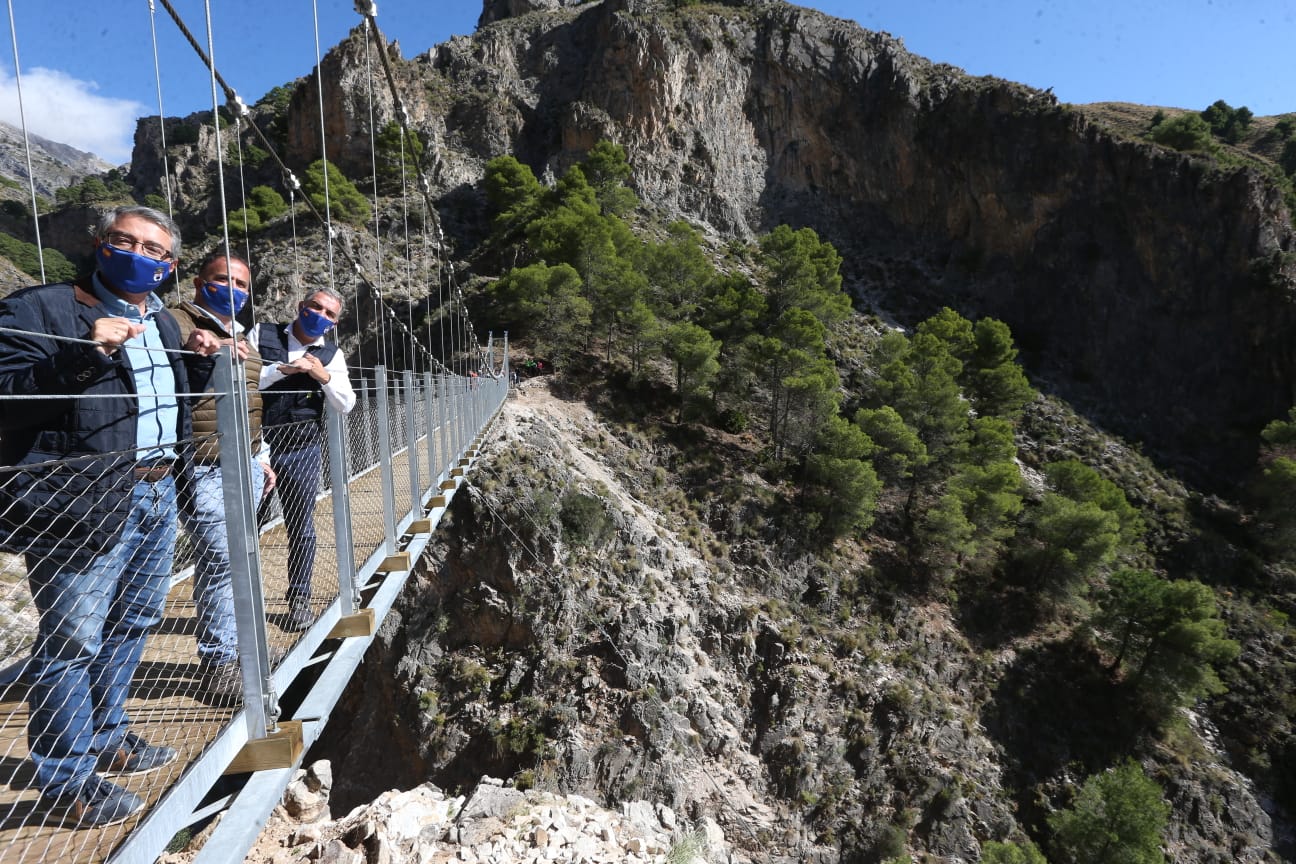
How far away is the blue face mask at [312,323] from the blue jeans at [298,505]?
0.51 meters

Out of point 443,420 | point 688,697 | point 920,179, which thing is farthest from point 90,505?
point 920,179

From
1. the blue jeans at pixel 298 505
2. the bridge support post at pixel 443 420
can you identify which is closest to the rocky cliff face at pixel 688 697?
the bridge support post at pixel 443 420

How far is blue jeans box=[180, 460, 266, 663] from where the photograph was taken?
1.73 metres

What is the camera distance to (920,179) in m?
36.7

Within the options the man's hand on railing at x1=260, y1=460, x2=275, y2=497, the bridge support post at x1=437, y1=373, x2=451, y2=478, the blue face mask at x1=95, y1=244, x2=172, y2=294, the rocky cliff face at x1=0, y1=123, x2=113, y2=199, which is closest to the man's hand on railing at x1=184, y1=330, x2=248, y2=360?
the blue face mask at x1=95, y1=244, x2=172, y2=294

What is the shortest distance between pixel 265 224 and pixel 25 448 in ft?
103

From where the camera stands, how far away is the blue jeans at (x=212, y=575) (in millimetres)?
1733

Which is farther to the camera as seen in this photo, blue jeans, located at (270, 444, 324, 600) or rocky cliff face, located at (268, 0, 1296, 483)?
rocky cliff face, located at (268, 0, 1296, 483)

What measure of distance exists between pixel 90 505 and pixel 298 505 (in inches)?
49.1

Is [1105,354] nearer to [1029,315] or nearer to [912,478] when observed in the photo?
[1029,315]

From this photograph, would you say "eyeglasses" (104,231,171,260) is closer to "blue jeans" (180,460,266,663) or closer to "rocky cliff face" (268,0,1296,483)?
"blue jeans" (180,460,266,663)

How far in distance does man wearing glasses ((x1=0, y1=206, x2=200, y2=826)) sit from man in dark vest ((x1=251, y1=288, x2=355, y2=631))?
2.38 feet

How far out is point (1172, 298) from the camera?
31.4 meters

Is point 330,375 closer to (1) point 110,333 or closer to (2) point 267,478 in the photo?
(2) point 267,478
